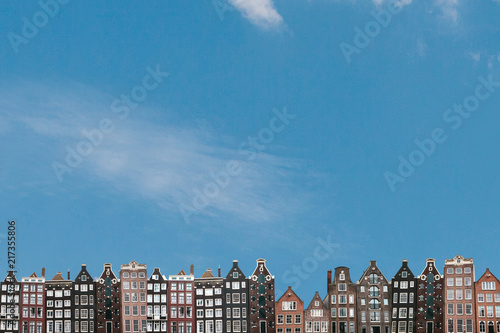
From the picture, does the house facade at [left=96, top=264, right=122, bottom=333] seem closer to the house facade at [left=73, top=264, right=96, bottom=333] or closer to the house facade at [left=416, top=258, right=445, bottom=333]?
the house facade at [left=73, top=264, right=96, bottom=333]

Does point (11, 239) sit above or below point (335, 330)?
above

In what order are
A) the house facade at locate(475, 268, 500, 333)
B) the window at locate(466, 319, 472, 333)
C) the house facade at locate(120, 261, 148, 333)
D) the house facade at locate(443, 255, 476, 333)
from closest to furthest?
the house facade at locate(475, 268, 500, 333)
the window at locate(466, 319, 472, 333)
the house facade at locate(443, 255, 476, 333)
the house facade at locate(120, 261, 148, 333)

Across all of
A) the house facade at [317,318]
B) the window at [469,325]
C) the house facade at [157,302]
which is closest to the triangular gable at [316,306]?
the house facade at [317,318]

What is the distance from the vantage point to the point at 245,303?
570 feet

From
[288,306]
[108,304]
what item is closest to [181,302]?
[108,304]

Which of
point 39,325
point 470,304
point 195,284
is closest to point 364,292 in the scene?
point 470,304

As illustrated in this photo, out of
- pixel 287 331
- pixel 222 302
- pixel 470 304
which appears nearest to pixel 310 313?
pixel 287 331

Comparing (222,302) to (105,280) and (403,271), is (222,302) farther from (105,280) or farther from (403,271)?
(403,271)

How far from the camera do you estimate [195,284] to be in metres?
176

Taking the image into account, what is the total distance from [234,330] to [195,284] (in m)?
11.0

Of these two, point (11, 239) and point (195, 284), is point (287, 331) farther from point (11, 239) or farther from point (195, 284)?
point (11, 239)

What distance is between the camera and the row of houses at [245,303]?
559ft

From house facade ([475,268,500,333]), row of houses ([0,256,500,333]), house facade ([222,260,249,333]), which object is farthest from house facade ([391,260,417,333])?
house facade ([222,260,249,333])

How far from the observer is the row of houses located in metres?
170
